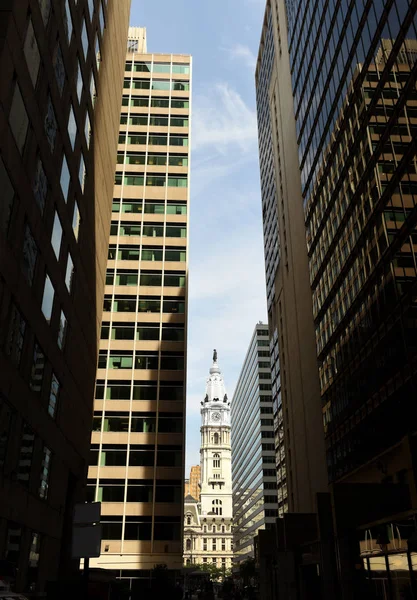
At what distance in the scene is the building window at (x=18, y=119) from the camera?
65.1ft

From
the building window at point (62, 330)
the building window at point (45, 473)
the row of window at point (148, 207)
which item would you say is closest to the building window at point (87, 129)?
the building window at point (62, 330)

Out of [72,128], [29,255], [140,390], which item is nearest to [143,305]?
[140,390]

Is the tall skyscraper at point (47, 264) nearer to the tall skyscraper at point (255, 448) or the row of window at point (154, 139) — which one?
the row of window at point (154, 139)

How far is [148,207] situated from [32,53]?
49032 mm

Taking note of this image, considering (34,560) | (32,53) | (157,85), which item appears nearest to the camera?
(32,53)

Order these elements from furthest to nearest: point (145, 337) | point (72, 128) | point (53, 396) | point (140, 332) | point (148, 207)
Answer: point (148, 207) → point (140, 332) → point (145, 337) → point (72, 128) → point (53, 396)

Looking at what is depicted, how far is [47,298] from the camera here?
86.8 feet

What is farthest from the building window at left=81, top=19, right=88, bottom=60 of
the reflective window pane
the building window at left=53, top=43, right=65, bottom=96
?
the reflective window pane

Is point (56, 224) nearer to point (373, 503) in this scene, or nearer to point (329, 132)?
point (373, 503)

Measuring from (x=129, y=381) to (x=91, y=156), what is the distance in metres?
33.0

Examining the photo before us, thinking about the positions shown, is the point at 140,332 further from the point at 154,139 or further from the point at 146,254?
the point at 154,139

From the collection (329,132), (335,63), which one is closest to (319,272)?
(329,132)

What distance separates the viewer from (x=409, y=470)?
69.7 ft

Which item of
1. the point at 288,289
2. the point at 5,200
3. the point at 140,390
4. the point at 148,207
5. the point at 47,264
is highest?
the point at 148,207
